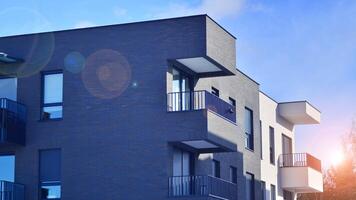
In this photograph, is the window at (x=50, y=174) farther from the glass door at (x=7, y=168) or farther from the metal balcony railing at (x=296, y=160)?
the metal balcony railing at (x=296, y=160)

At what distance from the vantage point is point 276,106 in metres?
52.3

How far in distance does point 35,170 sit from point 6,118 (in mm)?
2223

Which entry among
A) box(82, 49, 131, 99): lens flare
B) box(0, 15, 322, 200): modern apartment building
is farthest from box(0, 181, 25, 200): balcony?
box(82, 49, 131, 99): lens flare

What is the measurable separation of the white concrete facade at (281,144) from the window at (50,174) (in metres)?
14.9

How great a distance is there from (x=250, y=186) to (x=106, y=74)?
12.2 m

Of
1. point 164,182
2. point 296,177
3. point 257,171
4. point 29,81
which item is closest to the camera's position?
point 164,182

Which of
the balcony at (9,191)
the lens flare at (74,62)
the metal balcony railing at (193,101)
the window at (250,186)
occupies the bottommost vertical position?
the balcony at (9,191)

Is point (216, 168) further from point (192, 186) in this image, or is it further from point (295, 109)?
point (295, 109)

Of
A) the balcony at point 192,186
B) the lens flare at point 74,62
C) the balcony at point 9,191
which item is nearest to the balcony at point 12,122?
the balcony at point 9,191

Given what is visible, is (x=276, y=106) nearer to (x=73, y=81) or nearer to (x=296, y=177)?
(x=296, y=177)

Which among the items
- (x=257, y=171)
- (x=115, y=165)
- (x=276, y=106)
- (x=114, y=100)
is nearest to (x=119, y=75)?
(x=114, y=100)

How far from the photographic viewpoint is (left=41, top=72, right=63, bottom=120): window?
3688cm

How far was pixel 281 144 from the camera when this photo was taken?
52.8m

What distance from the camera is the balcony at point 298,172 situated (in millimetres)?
51375
